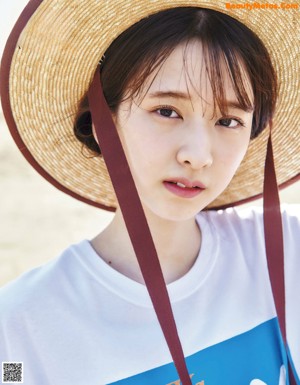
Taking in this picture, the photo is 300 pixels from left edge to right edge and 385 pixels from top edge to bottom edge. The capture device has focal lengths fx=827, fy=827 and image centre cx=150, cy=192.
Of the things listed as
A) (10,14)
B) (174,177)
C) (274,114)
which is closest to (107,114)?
(174,177)

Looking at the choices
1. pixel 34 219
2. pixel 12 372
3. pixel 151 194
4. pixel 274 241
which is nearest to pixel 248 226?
pixel 274 241

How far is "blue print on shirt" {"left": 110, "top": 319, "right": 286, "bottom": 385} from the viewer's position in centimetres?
197

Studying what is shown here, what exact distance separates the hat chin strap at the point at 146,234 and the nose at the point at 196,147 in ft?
0.48

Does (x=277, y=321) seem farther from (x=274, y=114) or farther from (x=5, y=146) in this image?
(x=5, y=146)

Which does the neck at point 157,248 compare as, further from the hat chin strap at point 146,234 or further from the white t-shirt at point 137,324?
the hat chin strap at point 146,234

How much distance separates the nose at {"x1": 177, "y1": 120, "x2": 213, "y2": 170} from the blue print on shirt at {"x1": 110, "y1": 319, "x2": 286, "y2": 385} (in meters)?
0.46

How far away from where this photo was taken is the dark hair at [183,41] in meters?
2.00

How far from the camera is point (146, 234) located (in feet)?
6.40

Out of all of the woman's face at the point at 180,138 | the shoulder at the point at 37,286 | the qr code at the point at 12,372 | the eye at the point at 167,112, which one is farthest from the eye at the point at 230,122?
the qr code at the point at 12,372

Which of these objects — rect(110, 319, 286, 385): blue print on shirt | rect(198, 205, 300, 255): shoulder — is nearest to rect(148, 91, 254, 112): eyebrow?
rect(198, 205, 300, 255): shoulder

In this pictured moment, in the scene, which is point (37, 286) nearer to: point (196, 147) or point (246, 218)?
point (196, 147)

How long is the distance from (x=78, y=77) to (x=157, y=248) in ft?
1.62

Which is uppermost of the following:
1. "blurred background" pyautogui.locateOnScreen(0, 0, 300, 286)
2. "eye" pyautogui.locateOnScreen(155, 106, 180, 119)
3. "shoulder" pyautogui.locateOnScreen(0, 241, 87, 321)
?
"blurred background" pyautogui.locateOnScreen(0, 0, 300, 286)

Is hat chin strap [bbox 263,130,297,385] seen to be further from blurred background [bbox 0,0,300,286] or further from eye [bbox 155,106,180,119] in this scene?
blurred background [bbox 0,0,300,286]
